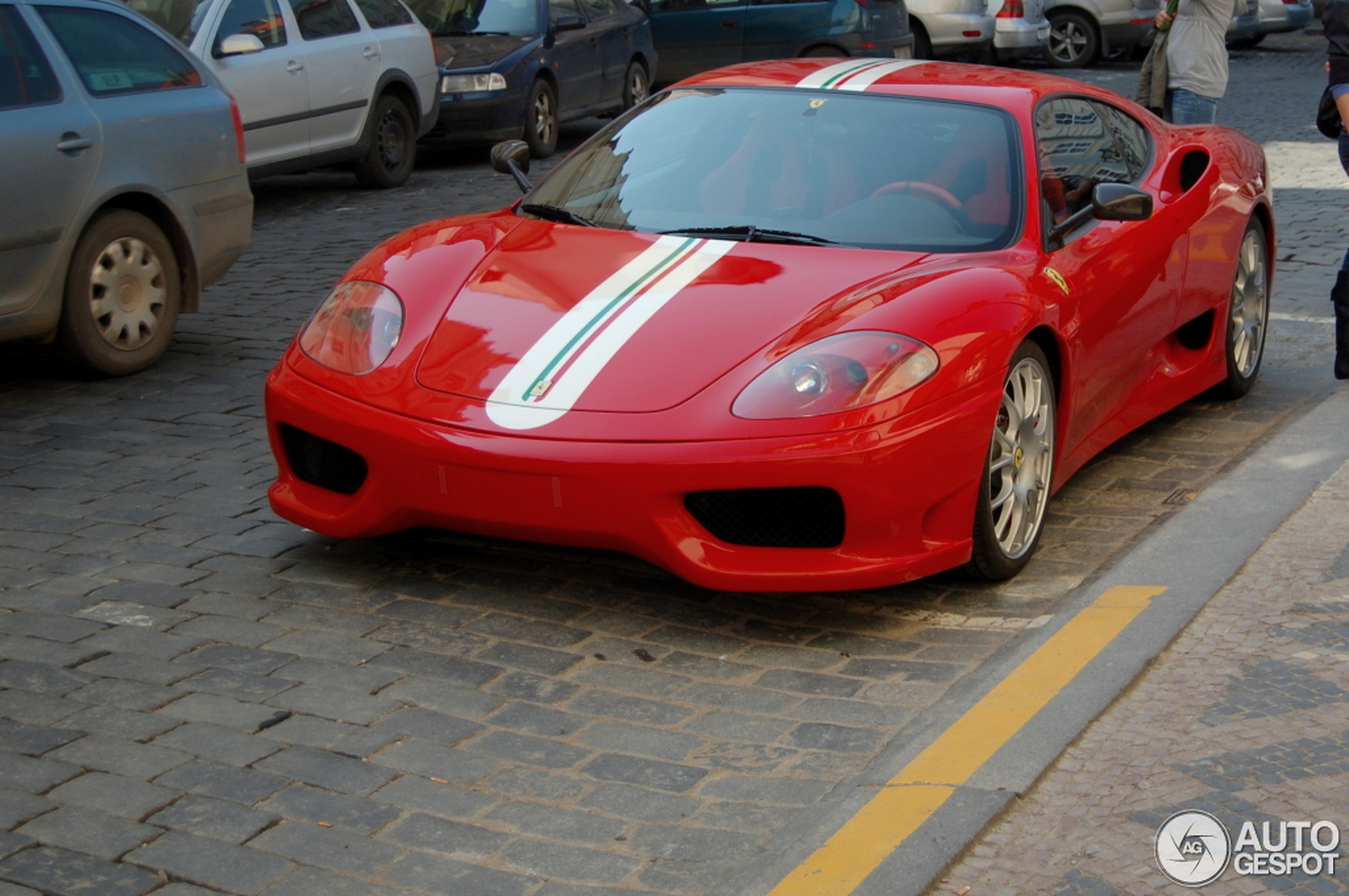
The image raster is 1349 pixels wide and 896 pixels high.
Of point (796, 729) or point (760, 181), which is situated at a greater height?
point (760, 181)

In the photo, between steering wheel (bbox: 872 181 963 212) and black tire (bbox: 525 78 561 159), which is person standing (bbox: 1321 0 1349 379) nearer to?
steering wheel (bbox: 872 181 963 212)

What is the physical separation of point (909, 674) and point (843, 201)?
1.65 meters

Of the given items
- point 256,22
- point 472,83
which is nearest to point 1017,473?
point 256,22

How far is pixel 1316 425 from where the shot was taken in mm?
6109

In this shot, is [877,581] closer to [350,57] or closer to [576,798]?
[576,798]

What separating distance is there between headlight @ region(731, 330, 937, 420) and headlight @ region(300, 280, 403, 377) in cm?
108

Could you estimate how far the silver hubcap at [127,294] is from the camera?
7074mm

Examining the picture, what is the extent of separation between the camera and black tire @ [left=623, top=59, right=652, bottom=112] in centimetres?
1617

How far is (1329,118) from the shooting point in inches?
271

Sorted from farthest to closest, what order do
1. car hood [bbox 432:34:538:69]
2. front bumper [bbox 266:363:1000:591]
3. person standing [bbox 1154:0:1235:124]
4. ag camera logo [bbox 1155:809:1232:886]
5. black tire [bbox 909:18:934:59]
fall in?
black tire [bbox 909:18:934:59]
car hood [bbox 432:34:538:69]
person standing [bbox 1154:0:1235:124]
front bumper [bbox 266:363:1000:591]
ag camera logo [bbox 1155:809:1232:886]

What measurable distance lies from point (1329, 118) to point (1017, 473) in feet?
9.77

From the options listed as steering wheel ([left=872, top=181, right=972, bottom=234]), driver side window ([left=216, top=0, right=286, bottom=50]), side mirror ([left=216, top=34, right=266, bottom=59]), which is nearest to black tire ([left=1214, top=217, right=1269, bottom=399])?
steering wheel ([left=872, top=181, right=972, bottom=234])

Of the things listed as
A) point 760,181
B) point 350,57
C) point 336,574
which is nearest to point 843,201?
point 760,181

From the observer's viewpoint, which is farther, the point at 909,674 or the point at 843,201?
the point at 843,201
